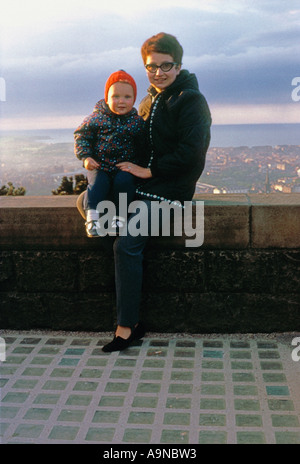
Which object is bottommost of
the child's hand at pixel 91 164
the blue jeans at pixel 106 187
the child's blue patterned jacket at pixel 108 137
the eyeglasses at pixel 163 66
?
the blue jeans at pixel 106 187

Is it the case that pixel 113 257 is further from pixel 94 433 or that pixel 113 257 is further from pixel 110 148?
pixel 94 433

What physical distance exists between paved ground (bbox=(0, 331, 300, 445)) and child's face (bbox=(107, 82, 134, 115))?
1.66 m

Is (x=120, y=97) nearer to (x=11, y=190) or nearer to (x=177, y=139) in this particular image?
(x=177, y=139)

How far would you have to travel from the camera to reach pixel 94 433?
132 inches

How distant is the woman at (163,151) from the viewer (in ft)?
14.1

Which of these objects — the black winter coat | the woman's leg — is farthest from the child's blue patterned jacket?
the woman's leg

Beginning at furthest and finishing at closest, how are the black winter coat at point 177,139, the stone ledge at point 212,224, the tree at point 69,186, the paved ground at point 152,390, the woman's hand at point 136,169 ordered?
the tree at point 69,186, the stone ledge at point 212,224, the woman's hand at point 136,169, the black winter coat at point 177,139, the paved ground at point 152,390

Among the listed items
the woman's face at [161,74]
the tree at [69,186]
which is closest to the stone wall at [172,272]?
the woman's face at [161,74]

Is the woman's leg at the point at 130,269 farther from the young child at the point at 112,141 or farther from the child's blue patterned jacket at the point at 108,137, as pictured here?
the child's blue patterned jacket at the point at 108,137

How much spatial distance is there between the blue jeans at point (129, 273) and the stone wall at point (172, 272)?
0.67 ft

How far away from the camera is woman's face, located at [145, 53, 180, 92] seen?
4.34m

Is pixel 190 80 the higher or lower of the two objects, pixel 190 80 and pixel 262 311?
the higher

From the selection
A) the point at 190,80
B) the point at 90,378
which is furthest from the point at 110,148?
the point at 90,378
